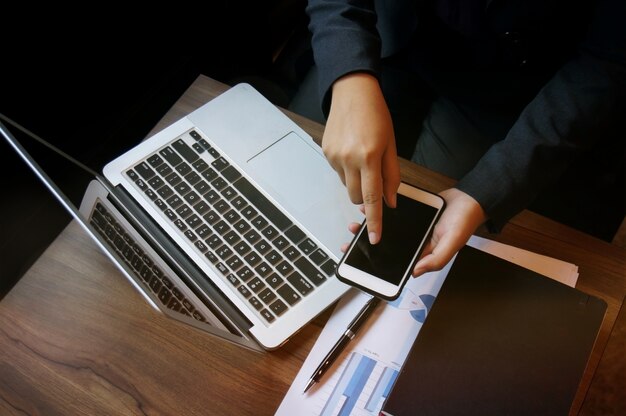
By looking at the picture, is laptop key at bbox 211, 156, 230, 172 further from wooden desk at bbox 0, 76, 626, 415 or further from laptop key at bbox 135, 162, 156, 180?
wooden desk at bbox 0, 76, 626, 415

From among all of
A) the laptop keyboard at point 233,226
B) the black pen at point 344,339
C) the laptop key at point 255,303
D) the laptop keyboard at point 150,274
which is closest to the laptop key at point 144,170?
the laptop keyboard at point 233,226

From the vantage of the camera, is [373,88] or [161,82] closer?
[373,88]

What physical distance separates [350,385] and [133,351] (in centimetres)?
27

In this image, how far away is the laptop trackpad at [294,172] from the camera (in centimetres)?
75

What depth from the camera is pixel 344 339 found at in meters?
0.67

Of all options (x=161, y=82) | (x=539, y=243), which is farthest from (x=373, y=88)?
(x=161, y=82)

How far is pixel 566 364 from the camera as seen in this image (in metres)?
0.62

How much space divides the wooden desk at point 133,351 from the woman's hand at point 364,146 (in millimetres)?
162

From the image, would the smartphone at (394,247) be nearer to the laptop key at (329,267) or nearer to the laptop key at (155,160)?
the laptop key at (329,267)

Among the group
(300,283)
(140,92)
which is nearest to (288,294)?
(300,283)

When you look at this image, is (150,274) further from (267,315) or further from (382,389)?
(382,389)

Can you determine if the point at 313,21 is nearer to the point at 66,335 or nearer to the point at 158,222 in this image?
the point at 158,222

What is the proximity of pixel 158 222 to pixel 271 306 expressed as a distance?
195mm

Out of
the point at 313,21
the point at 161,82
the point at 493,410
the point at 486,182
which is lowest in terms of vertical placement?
the point at 161,82
